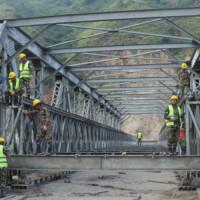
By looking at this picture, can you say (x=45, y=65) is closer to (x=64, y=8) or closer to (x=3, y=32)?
(x=3, y=32)

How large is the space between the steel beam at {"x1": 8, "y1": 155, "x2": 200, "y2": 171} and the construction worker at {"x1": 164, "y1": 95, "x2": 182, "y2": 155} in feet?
2.67

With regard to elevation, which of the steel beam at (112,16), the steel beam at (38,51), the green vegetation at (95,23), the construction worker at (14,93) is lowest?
the construction worker at (14,93)

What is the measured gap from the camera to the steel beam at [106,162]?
8.96m

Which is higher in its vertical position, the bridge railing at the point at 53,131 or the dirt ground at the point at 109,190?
the bridge railing at the point at 53,131

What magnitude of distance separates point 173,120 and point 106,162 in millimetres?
2234

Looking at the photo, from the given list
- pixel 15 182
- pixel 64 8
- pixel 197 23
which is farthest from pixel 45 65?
pixel 64 8

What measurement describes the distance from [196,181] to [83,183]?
13.4ft

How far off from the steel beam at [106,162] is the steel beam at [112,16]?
18.3 ft

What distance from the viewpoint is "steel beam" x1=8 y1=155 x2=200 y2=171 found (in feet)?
29.4

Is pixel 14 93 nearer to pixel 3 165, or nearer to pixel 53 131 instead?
pixel 3 165

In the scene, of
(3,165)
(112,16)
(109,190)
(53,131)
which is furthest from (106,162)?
(112,16)

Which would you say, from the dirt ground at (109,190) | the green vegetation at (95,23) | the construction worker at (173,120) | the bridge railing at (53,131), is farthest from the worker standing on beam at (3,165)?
the green vegetation at (95,23)

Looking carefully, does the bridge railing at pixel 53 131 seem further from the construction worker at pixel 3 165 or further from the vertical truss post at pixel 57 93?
the construction worker at pixel 3 165

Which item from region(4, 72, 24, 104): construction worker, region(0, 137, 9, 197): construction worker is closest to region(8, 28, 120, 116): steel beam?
region(4, 72, 24, 104): construction worker
